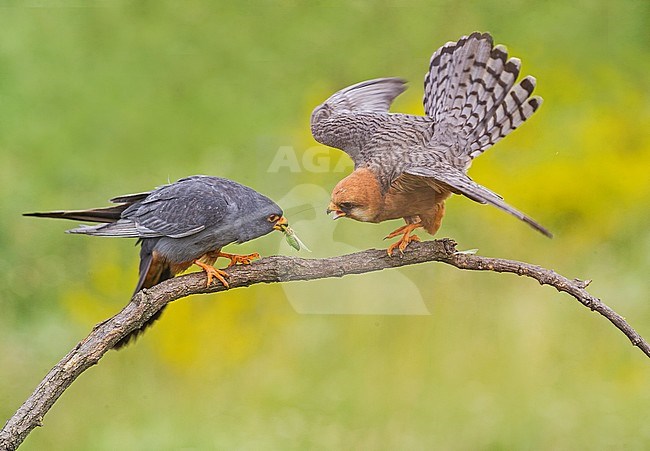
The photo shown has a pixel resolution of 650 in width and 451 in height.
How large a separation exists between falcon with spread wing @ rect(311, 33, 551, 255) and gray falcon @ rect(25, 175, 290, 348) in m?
0.14

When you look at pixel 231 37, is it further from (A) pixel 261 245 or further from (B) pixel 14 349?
(B) pixel 14 349

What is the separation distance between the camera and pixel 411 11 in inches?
145

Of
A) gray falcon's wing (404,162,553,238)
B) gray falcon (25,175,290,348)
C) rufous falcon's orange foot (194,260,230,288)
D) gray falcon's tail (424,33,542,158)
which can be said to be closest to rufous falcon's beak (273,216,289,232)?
gray falcon (25,175,290,348)

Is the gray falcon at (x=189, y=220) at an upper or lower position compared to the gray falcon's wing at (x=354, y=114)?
lower

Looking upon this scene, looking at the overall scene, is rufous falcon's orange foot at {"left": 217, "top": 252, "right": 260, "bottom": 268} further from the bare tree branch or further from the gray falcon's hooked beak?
the gray falcon's hooked beak

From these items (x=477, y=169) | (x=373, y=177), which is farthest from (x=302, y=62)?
(x=373, y=177)

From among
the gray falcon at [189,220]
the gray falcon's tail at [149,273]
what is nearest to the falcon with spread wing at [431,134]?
the gray falcon at [189,220]

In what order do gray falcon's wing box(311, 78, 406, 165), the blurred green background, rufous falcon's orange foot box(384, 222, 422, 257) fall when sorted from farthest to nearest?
the blurred green background → gray falcon's wing box(311, 78, 406, 165) → rufous falcon's orange foot box(384, 222, 422, 257)

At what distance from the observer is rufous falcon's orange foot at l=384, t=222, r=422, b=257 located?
1.65m

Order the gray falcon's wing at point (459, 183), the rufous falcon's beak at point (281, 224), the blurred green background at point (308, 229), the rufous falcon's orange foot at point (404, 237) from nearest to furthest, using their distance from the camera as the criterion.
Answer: the gray falcon's wing at point (459, 183)
the rufous falcon's beak at point (281, 224)
the rufous falcon's orange foot at point (404, 237)
the blurred green background at point (308, 229)

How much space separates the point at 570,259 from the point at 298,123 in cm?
110

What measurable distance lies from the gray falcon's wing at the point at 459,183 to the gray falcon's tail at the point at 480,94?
19 cm

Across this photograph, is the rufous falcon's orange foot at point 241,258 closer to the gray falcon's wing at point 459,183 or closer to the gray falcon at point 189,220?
the gray falcon at point 189,220

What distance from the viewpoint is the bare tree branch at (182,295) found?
1538mm
